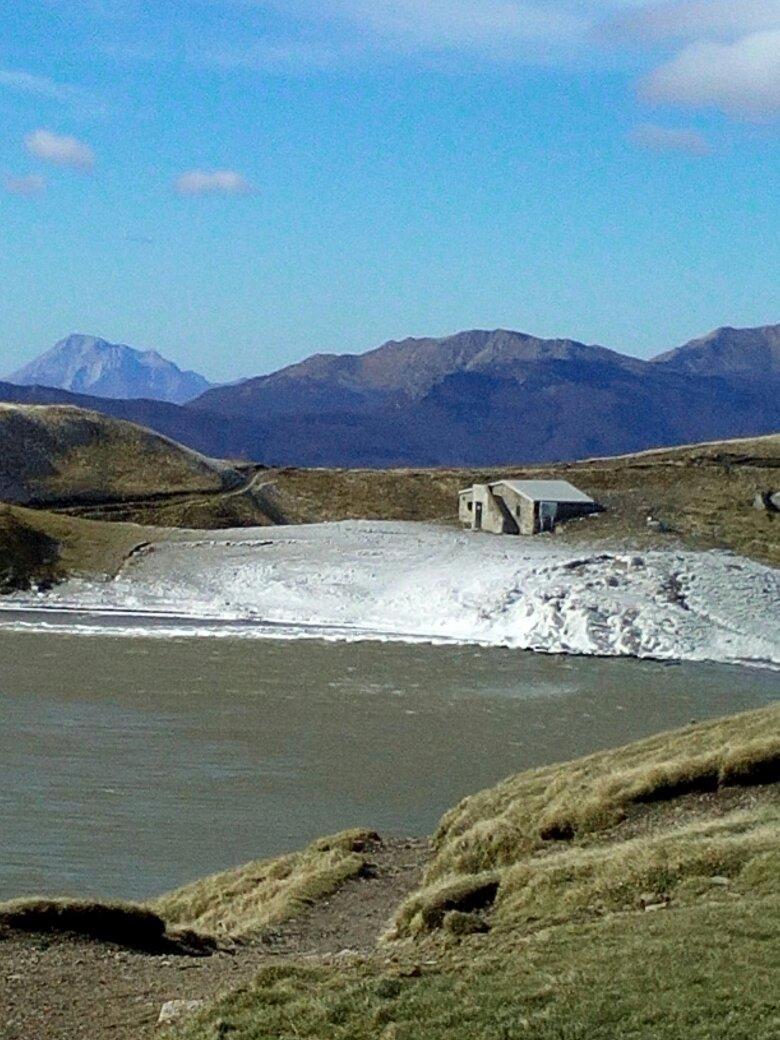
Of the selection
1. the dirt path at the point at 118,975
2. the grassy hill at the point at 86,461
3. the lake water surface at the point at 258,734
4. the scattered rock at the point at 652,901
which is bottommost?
the lake water surface at the point at 258,734

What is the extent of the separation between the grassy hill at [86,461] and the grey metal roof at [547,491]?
21.9m

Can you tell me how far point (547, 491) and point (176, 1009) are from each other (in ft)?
170

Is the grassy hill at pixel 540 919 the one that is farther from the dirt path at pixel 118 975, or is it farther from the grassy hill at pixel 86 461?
the grassy hill at pixel 86 461

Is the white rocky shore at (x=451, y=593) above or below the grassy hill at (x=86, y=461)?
below

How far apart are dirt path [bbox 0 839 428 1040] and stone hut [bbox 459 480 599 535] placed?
43.5 metres

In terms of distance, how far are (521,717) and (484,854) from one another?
17.5 meters

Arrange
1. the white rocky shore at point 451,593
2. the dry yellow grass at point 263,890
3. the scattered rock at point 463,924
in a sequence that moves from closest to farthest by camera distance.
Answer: the scattered rock at point 463,924 → the dry yellow grass at point 263,890 → the white rocky shore at point 451,593

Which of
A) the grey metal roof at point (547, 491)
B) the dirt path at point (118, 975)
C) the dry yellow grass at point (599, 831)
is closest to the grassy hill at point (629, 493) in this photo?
the grey metal roof at point (547, 491)

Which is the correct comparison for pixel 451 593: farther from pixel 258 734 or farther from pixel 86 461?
pixel 86 461

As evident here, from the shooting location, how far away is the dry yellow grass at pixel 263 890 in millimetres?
15453

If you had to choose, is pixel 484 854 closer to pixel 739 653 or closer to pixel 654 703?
pixel 654 703

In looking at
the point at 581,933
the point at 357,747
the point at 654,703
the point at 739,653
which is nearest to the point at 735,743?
the point at 581,933

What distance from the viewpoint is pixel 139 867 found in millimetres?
20406

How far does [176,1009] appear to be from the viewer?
31.3ft
